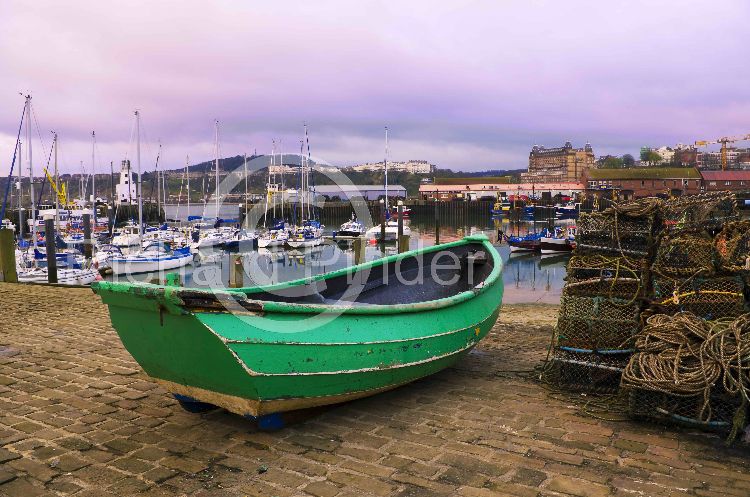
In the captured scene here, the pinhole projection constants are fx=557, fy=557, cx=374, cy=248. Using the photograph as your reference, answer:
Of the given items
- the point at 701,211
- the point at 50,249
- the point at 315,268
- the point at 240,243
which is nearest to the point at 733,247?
the point at 701,211

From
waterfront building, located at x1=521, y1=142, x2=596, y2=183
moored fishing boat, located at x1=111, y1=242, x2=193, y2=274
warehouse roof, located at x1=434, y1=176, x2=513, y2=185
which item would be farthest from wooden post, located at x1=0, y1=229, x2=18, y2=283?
waterfront building, located at x1=521, y1=142, x2=596, y2=183

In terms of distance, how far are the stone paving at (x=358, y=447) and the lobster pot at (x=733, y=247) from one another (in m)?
1.85

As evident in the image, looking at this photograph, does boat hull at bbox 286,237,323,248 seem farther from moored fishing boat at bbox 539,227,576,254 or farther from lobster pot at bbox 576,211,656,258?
lobster pot at bbox 576,211,656,258

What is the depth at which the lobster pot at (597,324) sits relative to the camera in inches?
234

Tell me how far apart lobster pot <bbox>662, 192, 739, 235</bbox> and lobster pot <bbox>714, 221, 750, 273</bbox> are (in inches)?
7.8

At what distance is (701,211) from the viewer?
739cm

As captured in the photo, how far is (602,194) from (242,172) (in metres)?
63.6

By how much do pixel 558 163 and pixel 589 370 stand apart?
16610 cm

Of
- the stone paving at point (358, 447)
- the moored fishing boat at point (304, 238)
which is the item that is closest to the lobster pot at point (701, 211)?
the stone paving at point (358, 447)

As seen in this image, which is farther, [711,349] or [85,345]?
[85,345]

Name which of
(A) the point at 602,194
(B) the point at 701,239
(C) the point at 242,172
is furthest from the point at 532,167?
(B) the point at 701,239

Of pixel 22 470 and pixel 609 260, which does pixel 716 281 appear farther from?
pixel 22 470

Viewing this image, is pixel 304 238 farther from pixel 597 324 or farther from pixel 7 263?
pixel 597 324

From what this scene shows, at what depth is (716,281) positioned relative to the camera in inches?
234
